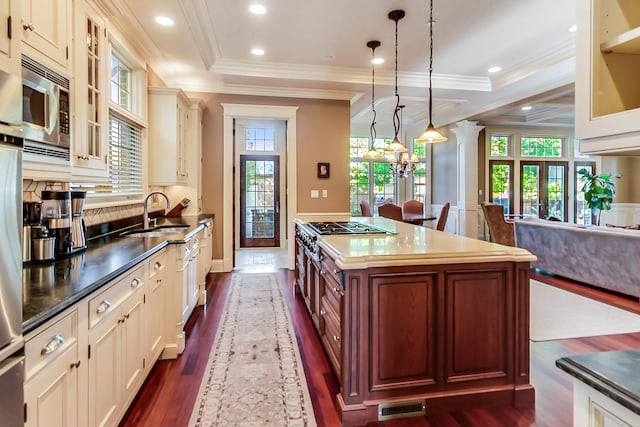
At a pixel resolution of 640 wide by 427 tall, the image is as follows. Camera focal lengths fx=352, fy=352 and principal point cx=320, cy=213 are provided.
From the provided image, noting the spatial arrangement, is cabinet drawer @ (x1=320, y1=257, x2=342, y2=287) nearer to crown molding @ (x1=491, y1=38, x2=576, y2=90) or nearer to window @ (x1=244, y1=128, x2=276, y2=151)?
crown molding @ (x1=491, y1=38, x2=576, y2=90)

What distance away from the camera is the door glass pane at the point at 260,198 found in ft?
25.8

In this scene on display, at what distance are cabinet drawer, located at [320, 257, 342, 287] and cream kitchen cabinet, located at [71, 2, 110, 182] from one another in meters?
1.77

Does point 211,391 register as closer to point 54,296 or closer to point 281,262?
point 54,296

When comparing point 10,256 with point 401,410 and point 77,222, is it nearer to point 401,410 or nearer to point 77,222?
point 77,222

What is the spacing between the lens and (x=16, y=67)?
3.34ft

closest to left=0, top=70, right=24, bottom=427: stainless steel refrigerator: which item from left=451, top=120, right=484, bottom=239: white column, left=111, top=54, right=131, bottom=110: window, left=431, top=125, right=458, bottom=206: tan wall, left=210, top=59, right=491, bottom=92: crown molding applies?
left=111, top=54, right=131, bottom=110: window

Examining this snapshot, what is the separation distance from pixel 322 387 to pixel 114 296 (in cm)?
137

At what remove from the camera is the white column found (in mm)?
7738

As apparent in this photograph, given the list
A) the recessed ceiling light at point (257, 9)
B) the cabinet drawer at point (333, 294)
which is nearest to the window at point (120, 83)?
the recessed ceiling light at point (257, 9)

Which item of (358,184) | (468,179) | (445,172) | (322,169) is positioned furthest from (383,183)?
(322,169)

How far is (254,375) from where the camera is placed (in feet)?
7.90

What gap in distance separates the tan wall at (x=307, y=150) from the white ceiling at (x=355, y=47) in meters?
0.17

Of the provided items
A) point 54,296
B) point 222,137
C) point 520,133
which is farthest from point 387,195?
point 54,296

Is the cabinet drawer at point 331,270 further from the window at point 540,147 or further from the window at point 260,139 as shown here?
the window at point 540,147
